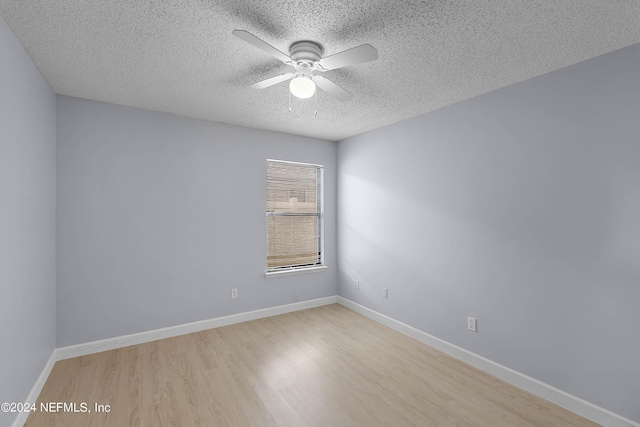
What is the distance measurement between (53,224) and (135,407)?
1.81 metres

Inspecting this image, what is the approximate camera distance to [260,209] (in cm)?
402

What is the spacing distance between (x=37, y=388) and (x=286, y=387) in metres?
1.87

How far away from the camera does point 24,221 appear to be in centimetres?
207

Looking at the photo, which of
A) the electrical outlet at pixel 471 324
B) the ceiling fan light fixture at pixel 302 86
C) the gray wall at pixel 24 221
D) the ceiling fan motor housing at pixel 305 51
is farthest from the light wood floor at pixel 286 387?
the ceiling fan motor housing at pixel 305 51

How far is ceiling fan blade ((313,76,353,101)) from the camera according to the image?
7.05 feet

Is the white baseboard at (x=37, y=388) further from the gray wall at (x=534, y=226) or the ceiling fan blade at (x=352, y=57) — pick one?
the gray wall at (x=534, y=226)

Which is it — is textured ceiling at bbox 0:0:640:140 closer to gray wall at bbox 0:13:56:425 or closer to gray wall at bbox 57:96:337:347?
gray wall at bbox 0:13:56:425

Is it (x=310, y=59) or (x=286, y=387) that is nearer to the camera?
(x=310, y=59)

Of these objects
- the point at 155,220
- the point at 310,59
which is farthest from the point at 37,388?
the point at 310,59

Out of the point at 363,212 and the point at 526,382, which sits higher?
the point at 363,212

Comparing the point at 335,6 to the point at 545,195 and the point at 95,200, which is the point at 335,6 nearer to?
the point at 545,195

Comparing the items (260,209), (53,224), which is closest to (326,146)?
(260,209)

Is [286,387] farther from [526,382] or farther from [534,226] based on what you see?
[534,226]

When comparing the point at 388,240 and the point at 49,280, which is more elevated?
the point at 388,240
